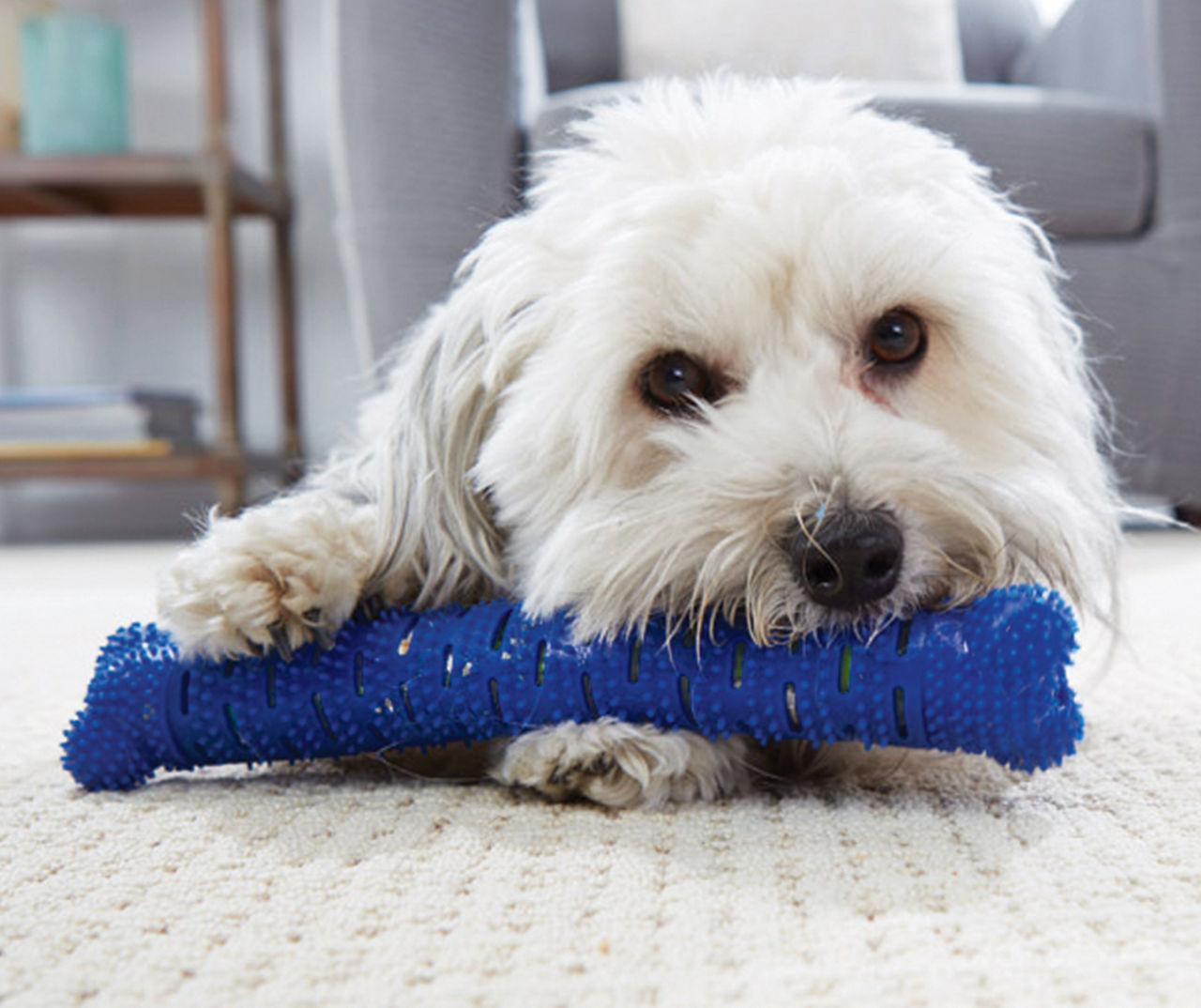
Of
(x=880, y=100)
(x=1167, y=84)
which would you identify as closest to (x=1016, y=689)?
(x=880, y=100)

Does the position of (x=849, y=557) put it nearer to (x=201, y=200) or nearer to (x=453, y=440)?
(x=453, y=440)

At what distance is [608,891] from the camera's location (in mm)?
630

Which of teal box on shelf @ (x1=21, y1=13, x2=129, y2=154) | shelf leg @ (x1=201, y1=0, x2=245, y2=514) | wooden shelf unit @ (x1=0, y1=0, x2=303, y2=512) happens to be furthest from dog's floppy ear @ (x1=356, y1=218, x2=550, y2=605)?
teal box on shelf @ (x1=21, y1=13, x2=129, y2=154)

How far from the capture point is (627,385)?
2.99ft

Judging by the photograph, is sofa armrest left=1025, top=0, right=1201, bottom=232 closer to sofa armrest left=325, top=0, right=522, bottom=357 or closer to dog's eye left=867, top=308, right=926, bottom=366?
sofa armrest left=325, top=0, right=522, bottom=357

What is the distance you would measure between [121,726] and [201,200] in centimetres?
278

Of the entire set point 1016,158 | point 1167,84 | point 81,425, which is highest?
point 1167,84

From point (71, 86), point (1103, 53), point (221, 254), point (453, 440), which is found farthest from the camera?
point (71, 86)

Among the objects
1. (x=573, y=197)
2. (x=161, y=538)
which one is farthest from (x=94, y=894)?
(x=161, y=538)

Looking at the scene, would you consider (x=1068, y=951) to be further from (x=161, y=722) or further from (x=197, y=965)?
(x=161, y=722)

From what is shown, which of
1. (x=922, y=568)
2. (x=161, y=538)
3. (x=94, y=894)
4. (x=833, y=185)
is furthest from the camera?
(x=161, y=538)

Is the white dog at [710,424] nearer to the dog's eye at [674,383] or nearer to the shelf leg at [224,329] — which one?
the dog's eye at [674,383]

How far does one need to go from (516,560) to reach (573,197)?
10.9 inches

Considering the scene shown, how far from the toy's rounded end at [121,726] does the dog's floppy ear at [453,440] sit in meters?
0.16
